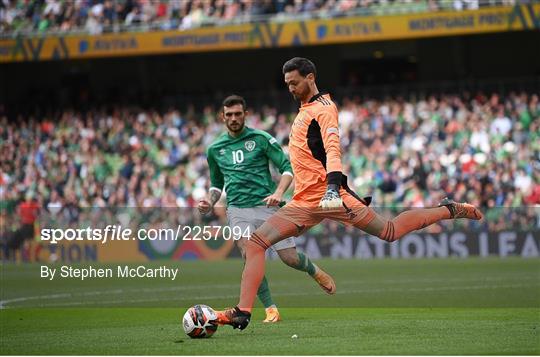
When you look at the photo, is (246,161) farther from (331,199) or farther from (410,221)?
(331,199)

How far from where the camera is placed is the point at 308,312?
12.7 meters

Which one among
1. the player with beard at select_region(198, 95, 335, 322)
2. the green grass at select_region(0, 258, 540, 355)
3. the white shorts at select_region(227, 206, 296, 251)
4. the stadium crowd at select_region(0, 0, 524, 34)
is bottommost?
the green grass at select_region(0, 258, 540, 355)

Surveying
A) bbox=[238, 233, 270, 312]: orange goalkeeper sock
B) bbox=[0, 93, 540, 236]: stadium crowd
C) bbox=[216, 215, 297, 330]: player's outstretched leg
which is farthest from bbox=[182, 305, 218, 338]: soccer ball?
bbox=[0, 93, 540, 236]: stadium crowd

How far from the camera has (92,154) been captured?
3347cm

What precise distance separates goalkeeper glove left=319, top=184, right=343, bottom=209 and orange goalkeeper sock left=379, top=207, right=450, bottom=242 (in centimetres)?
89

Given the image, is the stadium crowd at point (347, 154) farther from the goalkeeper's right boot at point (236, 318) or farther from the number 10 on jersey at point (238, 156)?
the goalkeeper's right boot at point (236, 318)

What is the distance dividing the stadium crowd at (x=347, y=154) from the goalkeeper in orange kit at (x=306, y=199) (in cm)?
1395

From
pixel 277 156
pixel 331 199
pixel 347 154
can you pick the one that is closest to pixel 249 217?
pixel 277 156

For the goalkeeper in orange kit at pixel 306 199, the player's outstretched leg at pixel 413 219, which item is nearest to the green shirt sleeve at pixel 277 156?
the goalkeeper in orange kit at pixel 306 199

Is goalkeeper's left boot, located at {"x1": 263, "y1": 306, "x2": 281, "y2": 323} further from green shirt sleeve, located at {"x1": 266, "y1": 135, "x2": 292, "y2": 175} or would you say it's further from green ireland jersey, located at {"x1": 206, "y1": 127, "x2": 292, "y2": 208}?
green shirt sleeve, located at {"x1": 266, "y1": 135, "x2": 292, "y2": 175}

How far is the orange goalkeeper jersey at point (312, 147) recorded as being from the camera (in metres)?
9.65

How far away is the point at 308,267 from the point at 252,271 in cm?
153

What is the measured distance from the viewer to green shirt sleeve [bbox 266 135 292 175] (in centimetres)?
1149

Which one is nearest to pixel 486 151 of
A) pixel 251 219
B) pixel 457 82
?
pixel 457 82
